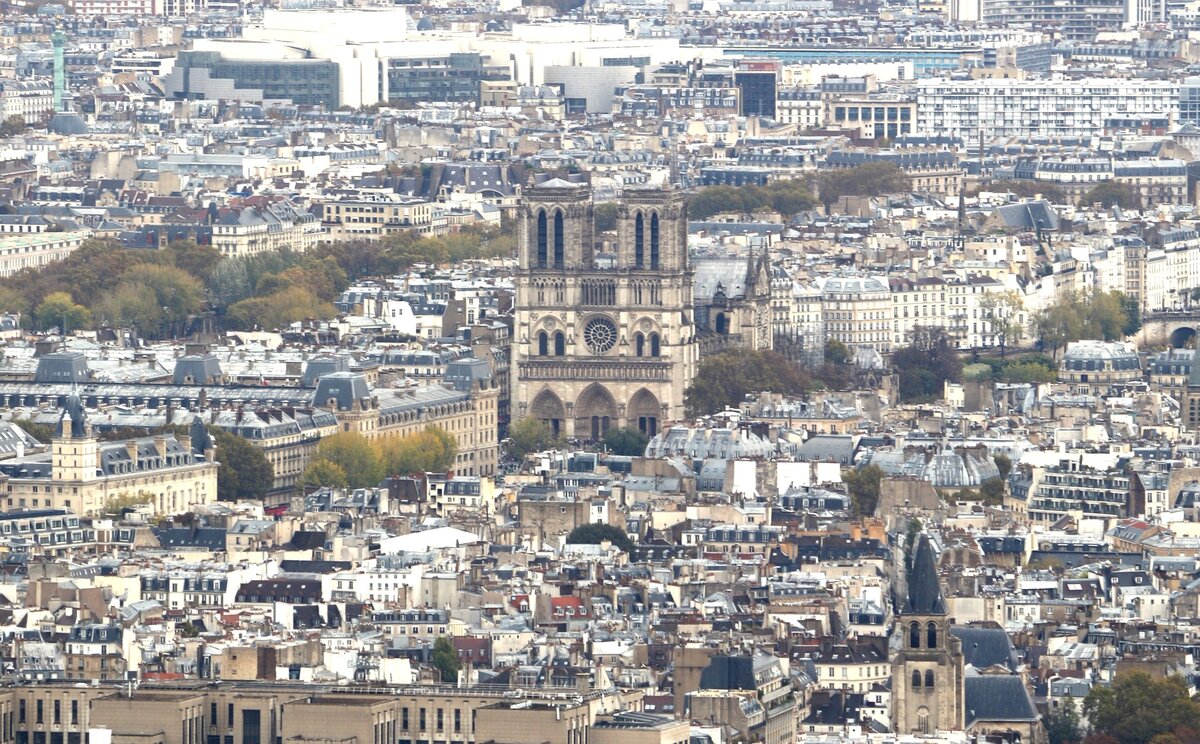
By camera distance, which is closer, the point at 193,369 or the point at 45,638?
the point at 45,638

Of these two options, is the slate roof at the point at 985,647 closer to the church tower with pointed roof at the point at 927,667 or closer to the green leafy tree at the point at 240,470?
the church tower with pointed roof at the point at 927,667

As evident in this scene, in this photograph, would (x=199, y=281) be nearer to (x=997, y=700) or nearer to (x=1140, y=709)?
(x=997, y=700)

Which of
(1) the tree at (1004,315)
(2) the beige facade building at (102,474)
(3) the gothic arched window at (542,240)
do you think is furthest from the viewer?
(1) the tree at (1004,315)

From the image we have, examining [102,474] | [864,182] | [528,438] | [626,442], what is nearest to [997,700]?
[102,474]

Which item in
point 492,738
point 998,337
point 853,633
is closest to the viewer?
point 492,738

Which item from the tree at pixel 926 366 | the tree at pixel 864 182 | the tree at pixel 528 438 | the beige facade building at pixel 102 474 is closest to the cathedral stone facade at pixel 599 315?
the tree at pixel 528 438

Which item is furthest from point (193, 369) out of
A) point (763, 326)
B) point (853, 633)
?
point (853, 633)

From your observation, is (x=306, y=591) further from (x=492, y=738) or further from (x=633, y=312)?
(x=633, y=312)
